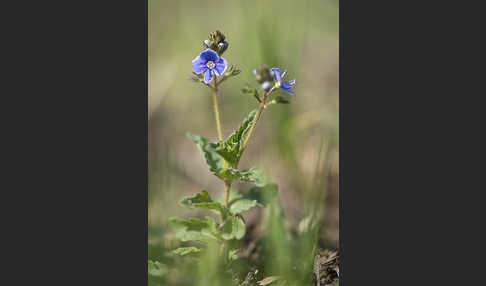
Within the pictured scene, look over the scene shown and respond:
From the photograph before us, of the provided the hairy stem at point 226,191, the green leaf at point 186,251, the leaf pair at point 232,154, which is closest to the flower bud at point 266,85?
the leaf pair at point 232,154

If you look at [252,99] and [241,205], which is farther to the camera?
[252,99]

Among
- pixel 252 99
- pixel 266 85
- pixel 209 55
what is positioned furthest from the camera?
pixel 252 99

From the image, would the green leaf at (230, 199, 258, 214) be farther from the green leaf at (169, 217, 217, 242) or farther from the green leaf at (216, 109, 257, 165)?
the green leaf at (216, 109, 257, 165)

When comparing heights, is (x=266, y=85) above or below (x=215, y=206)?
above

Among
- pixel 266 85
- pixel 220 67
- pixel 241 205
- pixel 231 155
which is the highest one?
pixel 220 67

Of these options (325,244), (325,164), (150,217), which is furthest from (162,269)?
(325,164)

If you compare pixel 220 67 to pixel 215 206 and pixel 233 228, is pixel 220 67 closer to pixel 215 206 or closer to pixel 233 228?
pixel 215 206

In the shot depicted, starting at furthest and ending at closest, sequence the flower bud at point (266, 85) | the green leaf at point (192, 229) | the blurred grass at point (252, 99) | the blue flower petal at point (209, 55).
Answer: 1. the blurred grass at point (252, 99)
2. the green leaf at point (192, 229)
3. the blue flower petal at point (209, 55)
4. the flower bud at point (266, 85)

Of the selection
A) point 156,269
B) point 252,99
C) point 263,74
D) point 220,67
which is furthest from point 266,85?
point 252,99

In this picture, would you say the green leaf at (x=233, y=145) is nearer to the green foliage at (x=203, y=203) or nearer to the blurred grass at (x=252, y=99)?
the green foliage at (x=203, y=203)
